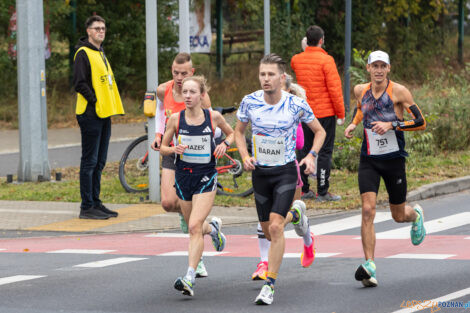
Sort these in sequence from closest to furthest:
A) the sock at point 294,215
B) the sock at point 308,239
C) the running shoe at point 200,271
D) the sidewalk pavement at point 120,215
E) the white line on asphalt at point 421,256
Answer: the sock at point 294,215
the sock at point 308,239
the running shoe at point 200,271
the white line on asphalt at point 421,256
the sidewalk pavement at point 120,215

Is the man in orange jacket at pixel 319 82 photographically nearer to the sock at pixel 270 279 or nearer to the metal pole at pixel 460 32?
the sock at pixel 270 279

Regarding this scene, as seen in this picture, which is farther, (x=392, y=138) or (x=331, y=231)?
(x=331, y=231)

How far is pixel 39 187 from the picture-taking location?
14.4 m

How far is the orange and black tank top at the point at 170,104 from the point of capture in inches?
363

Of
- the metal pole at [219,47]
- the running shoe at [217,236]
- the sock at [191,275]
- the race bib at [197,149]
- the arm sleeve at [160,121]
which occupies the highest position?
the metal pole at [219,47]

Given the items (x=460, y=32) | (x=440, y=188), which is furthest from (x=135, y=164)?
(x=460, y=32)

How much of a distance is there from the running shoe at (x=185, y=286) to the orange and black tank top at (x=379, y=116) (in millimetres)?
1888

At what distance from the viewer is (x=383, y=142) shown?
814 cm

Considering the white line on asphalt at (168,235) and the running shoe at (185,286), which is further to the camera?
the white line on asphalt at (168,235)

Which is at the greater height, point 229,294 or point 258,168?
point 258,168

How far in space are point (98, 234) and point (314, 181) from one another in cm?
421

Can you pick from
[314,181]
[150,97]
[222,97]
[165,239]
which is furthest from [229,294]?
[222,97]

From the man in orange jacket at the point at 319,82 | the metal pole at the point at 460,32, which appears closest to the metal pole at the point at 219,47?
the metal pole at the point at 460,32

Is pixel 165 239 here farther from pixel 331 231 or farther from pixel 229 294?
pixel 229 294
